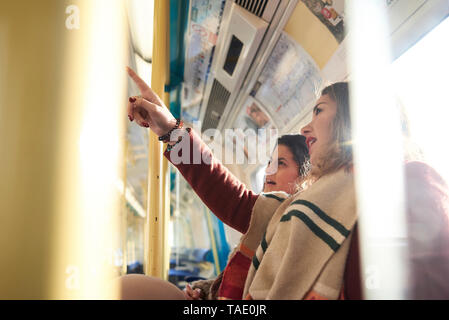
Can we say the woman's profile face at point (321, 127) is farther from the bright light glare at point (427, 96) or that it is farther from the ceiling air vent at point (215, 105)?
the ceiling air vent at point (215, 105)

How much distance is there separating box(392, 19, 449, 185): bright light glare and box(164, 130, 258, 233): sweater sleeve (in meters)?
0.75

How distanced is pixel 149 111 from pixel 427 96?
3.81ft

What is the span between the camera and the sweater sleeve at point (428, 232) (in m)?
0.76

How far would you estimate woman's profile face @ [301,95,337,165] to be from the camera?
102 centimetres

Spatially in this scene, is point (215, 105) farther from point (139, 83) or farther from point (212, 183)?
point (139, 83)

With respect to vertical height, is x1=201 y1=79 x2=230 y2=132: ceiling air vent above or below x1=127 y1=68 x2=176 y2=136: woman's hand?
above

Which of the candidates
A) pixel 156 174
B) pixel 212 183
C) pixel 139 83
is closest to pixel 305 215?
pixel 212 183

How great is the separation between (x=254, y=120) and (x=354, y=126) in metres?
1.65

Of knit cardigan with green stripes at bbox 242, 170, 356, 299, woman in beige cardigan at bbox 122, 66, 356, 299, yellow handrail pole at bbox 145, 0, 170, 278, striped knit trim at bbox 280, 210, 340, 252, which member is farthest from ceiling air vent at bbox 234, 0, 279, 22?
striped knit trim at bbox 280, 210, 340, 252

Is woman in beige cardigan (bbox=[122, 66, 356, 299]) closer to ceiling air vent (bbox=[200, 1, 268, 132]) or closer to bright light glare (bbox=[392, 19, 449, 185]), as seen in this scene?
bright light glare (bbox=[392, 19, 449, 185])

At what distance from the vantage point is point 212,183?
127 cm

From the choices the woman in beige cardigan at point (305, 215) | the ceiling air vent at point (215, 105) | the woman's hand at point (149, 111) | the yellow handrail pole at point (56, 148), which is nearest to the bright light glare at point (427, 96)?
the woman in beige cardigan at point (305, 215)
